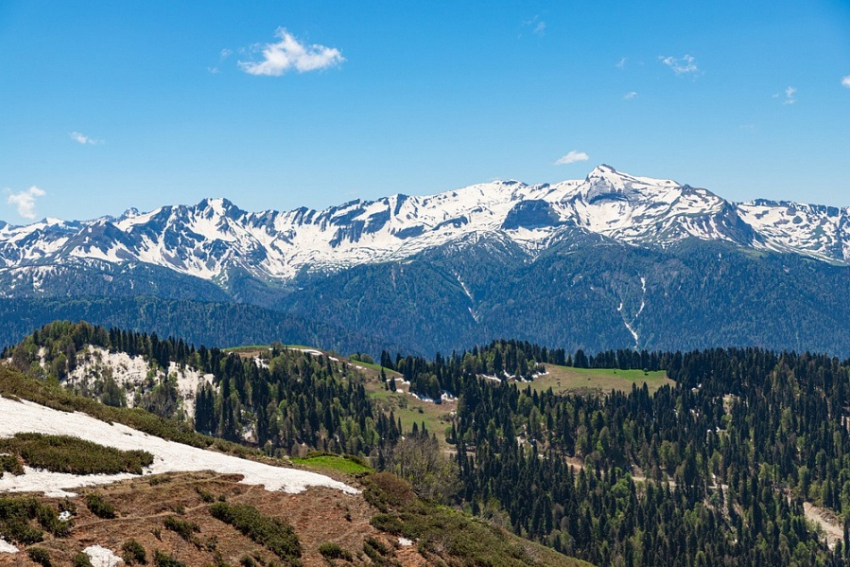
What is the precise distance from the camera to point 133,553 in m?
42.4

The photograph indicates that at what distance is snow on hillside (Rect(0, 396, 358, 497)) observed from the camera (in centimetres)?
5284

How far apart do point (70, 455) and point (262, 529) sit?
13771mm

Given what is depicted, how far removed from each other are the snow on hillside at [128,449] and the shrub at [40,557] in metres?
9.84

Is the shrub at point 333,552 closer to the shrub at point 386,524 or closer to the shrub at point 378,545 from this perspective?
the shrub at point 378,545

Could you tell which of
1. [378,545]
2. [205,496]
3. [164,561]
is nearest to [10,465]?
[205,496]

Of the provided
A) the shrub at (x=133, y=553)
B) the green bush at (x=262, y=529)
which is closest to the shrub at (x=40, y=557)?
the shrub at (x=133, y=553)

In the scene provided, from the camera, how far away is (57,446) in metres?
54.0

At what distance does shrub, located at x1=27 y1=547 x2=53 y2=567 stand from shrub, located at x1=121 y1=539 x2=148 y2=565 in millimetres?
4052

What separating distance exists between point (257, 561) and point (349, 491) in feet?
58.4

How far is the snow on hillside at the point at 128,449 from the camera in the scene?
52.8 meters

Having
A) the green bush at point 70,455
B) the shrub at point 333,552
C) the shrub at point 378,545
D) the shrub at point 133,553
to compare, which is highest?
the green bush at point 70,455

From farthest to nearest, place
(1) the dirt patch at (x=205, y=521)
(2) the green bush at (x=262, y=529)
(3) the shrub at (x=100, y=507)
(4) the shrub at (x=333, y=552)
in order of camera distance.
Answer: (4) the shrub at (x=333, y=552), (2) the green bush at (x=262, y=529), (3) the shrub at (x=100, y=507), (1) the dirt patch at (x=205, y=521)

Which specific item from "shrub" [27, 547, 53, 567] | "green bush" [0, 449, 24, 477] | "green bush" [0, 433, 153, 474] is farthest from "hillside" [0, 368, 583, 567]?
"green bush" [0, 433, 153, 474]

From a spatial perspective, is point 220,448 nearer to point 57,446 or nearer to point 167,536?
point 57,446
